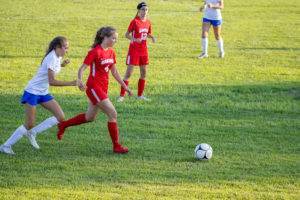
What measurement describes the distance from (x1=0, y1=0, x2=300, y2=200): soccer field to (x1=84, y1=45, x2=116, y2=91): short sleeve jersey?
1.04m

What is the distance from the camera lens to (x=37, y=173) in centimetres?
565

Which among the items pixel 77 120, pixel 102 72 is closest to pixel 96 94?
pixel 102 72

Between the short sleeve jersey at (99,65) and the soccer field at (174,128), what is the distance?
3.40 feet

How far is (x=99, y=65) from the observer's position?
639cm

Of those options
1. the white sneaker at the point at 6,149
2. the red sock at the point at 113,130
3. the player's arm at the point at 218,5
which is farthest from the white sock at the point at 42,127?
the player's arm at the point at 218,5

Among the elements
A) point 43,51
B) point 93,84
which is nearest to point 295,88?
point 93,84

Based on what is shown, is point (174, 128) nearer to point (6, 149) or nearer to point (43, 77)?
point (43, 77)

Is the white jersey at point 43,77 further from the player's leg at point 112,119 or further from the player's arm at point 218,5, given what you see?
the player's arm at point 218,5

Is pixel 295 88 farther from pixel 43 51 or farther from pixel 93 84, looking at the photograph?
pixel 43 51

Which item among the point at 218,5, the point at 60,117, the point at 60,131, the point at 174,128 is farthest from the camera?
the point at 218,5

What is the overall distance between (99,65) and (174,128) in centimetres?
210

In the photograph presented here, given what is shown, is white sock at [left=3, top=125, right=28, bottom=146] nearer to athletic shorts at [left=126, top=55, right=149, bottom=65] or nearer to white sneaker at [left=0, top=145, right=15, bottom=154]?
white sneaker at [left=0, top=145, right=15, bottom=154]

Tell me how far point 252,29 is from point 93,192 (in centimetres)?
1639

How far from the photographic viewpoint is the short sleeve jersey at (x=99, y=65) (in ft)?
20.7
